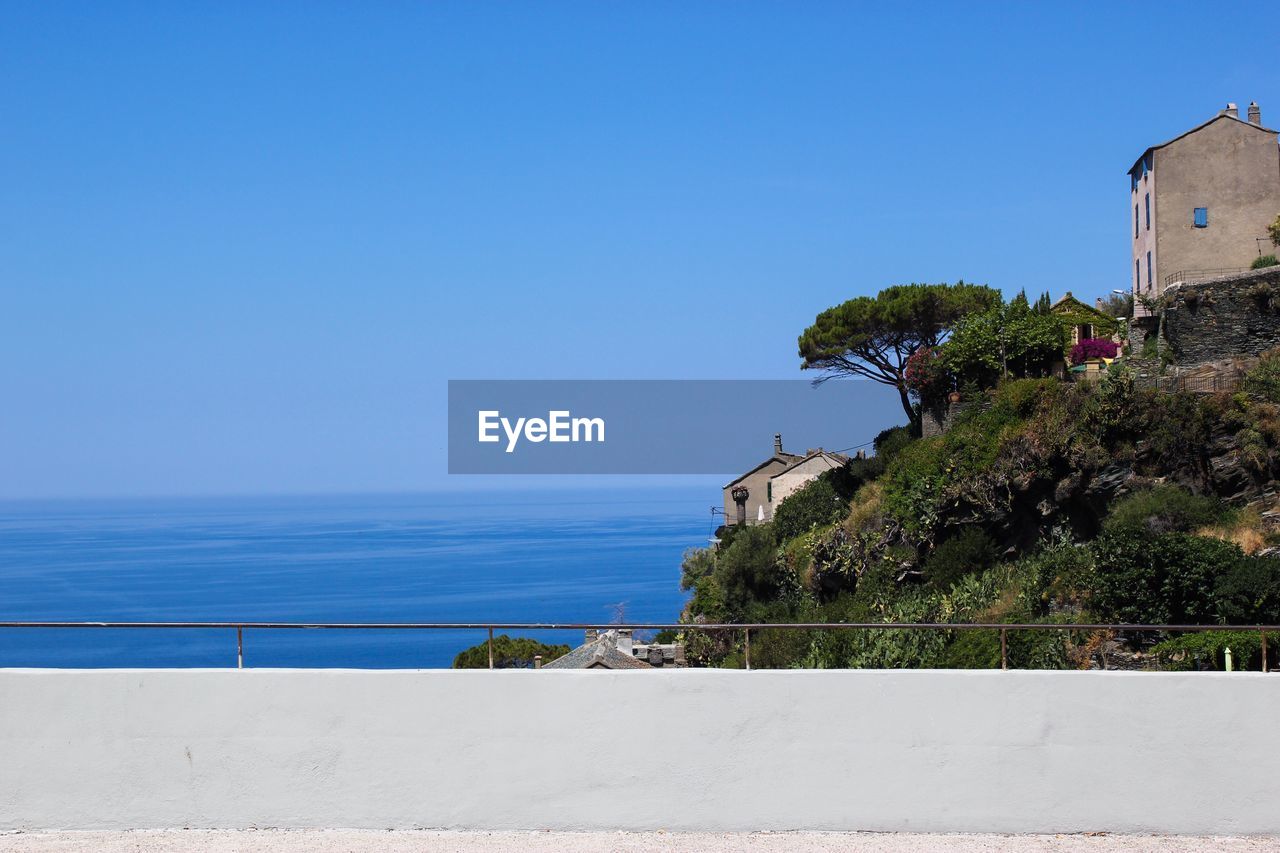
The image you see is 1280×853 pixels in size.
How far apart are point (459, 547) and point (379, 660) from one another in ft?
275

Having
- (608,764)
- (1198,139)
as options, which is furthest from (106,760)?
(1198,139)

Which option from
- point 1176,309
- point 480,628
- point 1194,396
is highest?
point 1176,309

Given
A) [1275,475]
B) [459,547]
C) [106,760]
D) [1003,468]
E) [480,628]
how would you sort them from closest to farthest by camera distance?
[106,760], [480,628], [1275,475], [1003,468], [459,547]

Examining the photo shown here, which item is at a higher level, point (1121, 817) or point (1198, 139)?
point (1198, 139)

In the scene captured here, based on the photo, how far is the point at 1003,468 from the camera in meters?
28.6

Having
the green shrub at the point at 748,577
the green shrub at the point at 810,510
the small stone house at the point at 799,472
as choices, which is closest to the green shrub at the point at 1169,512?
the green shrub at the point at 810,510

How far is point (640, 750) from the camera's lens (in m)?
6.40

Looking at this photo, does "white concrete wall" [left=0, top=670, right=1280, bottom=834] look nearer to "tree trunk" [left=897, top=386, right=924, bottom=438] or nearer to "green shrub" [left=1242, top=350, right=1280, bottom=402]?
"green shrub" [left=1242, top=350, right=1280, bottom=402]

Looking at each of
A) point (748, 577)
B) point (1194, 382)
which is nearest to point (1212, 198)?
point (1194, 382)

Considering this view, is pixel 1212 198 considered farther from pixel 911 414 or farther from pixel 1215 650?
pixel 1215 650

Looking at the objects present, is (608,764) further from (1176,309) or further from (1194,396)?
(1176,309)

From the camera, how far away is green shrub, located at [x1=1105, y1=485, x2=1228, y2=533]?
23.4 m

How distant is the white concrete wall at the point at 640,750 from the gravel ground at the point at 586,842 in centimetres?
7

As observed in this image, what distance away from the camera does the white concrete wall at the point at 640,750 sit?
6.14 m
